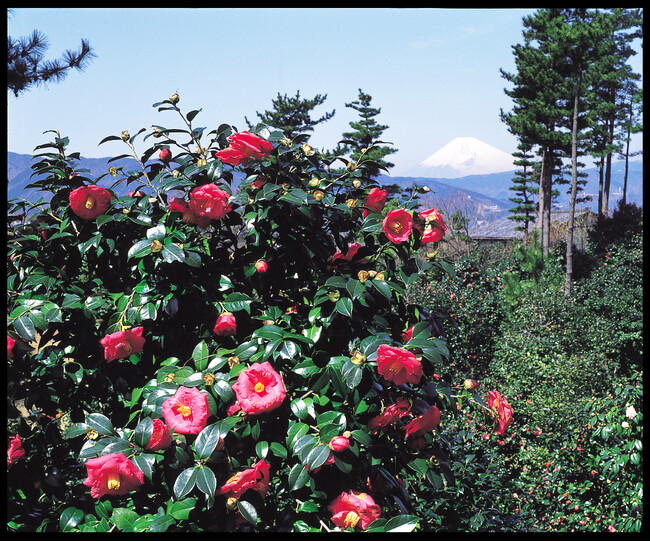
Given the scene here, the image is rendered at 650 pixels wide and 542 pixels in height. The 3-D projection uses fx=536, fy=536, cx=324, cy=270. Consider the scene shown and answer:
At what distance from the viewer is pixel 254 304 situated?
1.82 metres

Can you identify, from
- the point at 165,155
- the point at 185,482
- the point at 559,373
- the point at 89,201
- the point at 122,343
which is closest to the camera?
the point at 185,482

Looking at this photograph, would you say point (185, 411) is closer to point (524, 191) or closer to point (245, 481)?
point (245, 481)

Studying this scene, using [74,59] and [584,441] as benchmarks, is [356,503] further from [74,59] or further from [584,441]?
[74,59]

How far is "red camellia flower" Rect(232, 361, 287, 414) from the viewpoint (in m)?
1.38

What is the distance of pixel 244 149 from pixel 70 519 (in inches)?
48.3

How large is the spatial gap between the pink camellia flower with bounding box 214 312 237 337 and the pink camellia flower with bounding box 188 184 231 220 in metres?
0.32

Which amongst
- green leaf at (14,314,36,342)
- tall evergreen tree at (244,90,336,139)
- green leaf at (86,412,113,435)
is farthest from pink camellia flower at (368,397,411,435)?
tall evergreen tree at (244,90,336,139)

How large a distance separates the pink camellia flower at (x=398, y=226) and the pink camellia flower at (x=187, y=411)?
727 mm

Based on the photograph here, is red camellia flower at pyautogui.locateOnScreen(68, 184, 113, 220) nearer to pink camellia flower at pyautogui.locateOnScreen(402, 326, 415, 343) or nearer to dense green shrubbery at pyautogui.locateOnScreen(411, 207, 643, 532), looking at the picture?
pink camellia flower at pyautogui.locateOnScreen(402, 326, 415, 343)

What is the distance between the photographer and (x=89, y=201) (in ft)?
5.91

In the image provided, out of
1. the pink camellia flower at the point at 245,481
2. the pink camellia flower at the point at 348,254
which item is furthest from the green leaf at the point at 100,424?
the pink camellia flower at the point at 348,254

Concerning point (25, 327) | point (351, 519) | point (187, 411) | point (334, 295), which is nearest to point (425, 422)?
point (351, 519)

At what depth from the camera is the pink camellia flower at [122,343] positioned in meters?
1.67

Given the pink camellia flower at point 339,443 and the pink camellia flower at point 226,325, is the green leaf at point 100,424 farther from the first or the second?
the pink camellia flower at point 339,443
